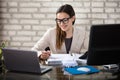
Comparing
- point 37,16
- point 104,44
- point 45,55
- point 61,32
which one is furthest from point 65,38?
point 104,44

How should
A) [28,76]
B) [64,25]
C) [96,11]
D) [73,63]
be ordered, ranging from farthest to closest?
[96,11], [64,25], [73,63], [28,76]

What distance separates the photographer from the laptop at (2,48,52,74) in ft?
Answer: 5.78

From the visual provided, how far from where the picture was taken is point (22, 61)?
181 cm

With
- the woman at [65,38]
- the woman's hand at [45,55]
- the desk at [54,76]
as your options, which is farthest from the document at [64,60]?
the woman at [65,38]

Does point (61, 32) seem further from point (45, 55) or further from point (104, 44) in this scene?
point (104, 44)

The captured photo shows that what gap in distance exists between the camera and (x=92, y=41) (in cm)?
177

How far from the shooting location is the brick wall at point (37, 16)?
354cm

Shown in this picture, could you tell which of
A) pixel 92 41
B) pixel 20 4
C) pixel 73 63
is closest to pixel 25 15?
pixel 20 4

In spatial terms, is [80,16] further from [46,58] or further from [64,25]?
[46,58]

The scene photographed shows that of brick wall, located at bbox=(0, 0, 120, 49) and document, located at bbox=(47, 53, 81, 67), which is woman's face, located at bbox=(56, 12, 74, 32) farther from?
brick wall, located at bbox=(0, 0, 120, 49)

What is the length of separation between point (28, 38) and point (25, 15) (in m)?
0.33

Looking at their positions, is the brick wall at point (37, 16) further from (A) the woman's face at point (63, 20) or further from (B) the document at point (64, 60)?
(B) the document at point (64, 60)

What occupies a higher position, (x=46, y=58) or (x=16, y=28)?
(x=16, y=28)

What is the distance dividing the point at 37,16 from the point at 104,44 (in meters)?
1.94
